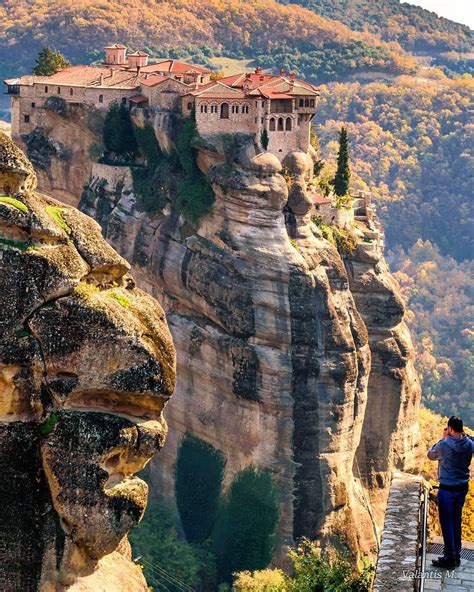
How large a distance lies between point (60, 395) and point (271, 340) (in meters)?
38.7

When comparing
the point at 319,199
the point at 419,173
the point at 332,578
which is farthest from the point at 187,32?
the point at 332,578

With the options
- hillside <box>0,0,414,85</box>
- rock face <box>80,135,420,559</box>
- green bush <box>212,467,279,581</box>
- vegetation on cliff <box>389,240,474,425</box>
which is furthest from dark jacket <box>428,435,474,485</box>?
hillside <box>0,0,414,85</box>

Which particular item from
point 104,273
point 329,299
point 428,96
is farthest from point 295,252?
point 428,96

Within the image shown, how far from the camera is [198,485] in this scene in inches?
2621

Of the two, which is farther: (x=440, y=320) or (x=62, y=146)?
(x=440, y=320)

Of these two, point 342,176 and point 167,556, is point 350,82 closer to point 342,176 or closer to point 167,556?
point 342,176

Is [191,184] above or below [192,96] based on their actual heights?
below

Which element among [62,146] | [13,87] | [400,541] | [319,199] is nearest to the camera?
[400,541]

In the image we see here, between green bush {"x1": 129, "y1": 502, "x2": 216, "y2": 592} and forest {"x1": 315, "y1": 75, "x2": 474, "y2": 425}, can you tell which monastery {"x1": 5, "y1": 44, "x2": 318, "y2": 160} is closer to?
green bush {"x1": 129, "y1": 502, "x2": 216, "y2": 592}

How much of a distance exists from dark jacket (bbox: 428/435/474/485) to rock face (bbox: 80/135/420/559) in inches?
1568

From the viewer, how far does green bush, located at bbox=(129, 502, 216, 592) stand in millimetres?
64438

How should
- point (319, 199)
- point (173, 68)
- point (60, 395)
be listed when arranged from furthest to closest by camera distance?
point (173, 68)
point (319, 199)
point (60, 395)

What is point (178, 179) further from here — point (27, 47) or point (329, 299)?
point (27, 47)

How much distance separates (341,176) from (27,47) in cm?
9674
